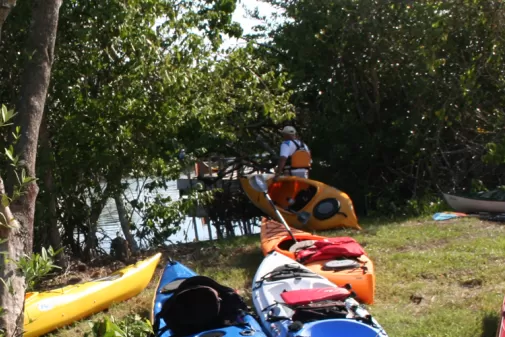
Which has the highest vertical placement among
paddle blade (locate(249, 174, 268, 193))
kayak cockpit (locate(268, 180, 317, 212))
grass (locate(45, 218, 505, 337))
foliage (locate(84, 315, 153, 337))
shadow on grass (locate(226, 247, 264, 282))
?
paddle blade (locate(249, 174, 268, 193))

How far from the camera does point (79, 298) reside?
630 cm

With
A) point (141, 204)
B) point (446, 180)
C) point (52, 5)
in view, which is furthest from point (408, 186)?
point (52, 5)

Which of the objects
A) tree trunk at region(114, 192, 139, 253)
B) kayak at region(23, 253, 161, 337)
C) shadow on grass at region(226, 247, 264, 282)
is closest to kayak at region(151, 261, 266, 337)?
kayak at region(23, 253, 161, 337)

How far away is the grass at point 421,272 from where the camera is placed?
561 centimetres

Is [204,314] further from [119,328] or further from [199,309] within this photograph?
[119,328]

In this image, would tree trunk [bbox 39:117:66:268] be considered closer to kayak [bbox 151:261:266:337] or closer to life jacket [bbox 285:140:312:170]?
kayak [bbox 151:261:266:337]

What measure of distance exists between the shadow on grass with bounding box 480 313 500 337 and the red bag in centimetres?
147

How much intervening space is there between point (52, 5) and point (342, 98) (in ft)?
30.3

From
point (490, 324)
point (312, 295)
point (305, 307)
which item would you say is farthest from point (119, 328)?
point (490, 324)

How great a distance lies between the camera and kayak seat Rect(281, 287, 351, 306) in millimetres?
5220

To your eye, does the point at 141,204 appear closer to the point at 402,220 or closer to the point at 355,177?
the point at 402,220

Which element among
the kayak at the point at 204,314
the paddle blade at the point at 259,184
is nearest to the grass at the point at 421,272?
the paddle blade at the point at 259,184

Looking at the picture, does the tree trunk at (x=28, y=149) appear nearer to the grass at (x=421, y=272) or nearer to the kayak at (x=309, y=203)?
the grass at (x=421, y=272)

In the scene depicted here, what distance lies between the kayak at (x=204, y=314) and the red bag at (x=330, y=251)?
1.56 meters
